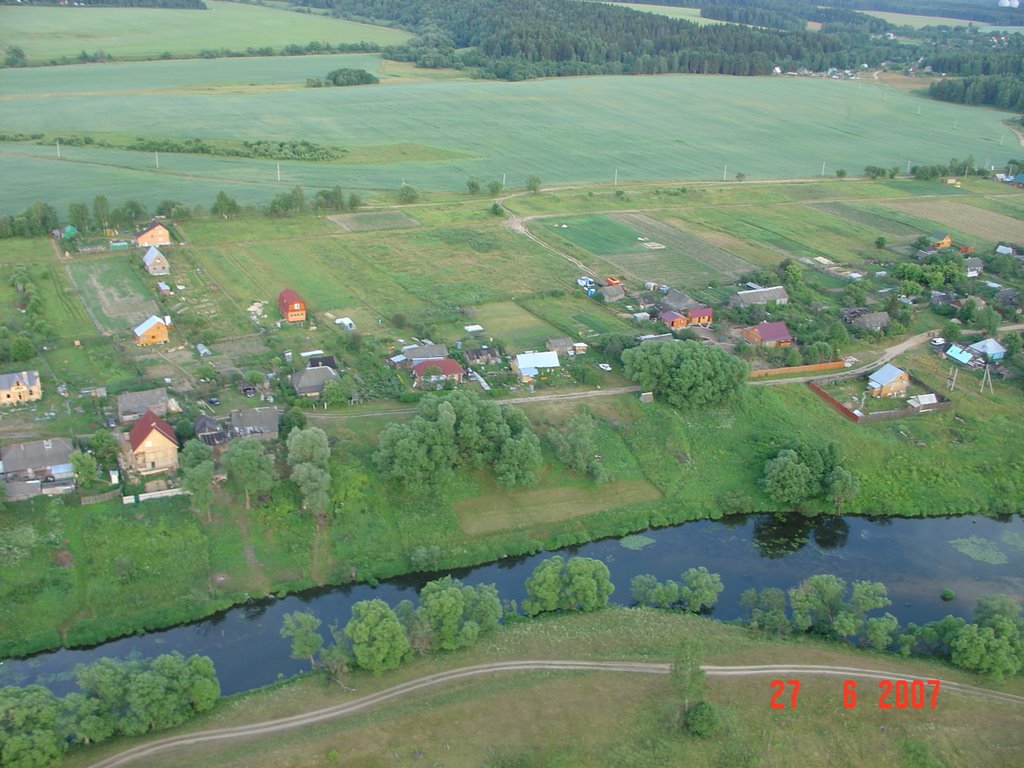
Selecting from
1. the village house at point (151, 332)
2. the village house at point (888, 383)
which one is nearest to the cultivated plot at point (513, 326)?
the village house at point (888, 383)

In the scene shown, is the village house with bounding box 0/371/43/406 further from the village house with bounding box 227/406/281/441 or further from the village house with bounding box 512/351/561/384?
the village house with bounding box 512/351/561/384

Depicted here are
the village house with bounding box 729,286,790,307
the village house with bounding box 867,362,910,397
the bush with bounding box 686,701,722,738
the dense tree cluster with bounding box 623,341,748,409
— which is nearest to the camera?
the bush with bounding box 686,701,722,738

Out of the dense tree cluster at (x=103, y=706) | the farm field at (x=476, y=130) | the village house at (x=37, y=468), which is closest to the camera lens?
the dense tree cluster at (x=103, y=706)

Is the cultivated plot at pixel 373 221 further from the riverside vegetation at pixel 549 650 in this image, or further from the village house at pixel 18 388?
the riverside vegetation at pixel 549 650

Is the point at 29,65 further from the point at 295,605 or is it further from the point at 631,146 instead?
the point at 295,605

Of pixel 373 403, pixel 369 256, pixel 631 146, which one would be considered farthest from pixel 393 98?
pixel 373 403

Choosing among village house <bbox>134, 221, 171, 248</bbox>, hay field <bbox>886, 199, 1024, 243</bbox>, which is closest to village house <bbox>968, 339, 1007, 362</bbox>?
hay field <bbox>886, 199, 1024, 243</bbox>

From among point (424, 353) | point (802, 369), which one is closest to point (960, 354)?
point (802, 369)

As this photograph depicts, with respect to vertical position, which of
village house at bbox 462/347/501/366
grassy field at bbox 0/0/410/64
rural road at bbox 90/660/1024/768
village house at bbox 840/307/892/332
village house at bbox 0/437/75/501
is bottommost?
rural road at bbox 90/660/1024/768

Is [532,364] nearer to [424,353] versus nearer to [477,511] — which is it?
[424,353]
